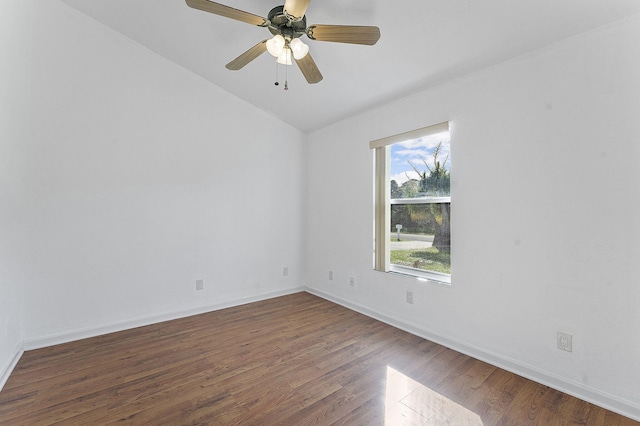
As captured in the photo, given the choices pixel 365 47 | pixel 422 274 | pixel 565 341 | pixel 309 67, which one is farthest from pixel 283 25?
pixel 565 341

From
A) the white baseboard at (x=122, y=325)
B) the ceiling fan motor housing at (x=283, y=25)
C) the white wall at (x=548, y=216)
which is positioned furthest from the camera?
the white baseboard at (x=122, y=325)

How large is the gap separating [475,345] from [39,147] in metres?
4.31

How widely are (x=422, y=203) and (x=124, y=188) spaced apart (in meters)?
3.19

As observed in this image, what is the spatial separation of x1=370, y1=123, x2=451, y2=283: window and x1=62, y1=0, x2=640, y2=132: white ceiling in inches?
22.8

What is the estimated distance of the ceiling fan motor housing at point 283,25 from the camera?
1952 mm

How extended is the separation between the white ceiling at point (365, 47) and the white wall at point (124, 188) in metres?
0.39

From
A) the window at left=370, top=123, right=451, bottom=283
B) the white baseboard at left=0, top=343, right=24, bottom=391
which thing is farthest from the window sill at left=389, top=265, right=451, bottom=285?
the white baseboard at left=0, top=343, right=24, bottom=391

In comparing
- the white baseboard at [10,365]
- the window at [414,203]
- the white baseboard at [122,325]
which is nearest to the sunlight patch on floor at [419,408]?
the window at [414,203]

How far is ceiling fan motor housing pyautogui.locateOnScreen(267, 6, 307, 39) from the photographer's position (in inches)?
76.9

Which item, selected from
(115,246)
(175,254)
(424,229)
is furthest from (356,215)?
(115,246)

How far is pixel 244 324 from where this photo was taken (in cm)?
324

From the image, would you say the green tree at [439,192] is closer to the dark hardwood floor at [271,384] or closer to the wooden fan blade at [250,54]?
the dark hardwood floor at [271,384]

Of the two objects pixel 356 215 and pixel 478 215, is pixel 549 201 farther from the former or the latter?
pixel 356 215

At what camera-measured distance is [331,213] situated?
4129 millimetres
